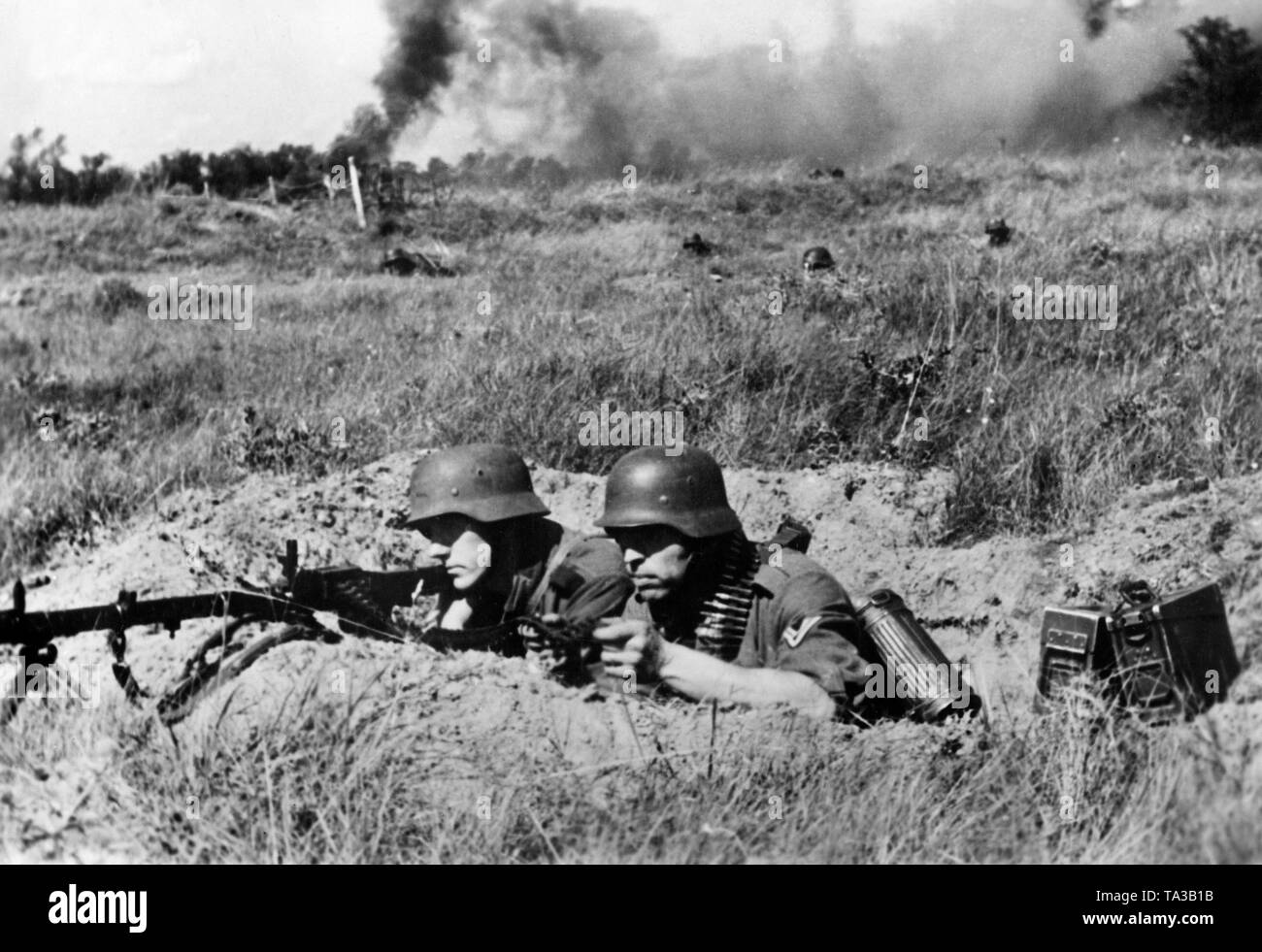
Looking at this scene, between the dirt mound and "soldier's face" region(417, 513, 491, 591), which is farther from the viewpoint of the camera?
"soldier's face" region(417, 513, 491, 591)

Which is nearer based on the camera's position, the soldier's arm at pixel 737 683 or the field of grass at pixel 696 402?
the field of grass at pixel 696 402

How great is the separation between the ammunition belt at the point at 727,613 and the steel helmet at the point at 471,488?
3.30ft

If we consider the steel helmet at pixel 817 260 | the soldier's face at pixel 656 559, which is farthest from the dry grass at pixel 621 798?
the steel helmet at pixel 817 260

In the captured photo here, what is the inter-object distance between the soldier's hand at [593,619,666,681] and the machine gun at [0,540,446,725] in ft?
3.51

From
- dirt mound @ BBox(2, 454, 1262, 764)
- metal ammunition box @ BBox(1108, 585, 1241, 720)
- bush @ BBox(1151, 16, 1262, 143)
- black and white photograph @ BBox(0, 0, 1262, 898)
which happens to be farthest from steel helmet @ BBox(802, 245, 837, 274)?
metal ammunition box @ BBox(1108, 585, 1241, 720)

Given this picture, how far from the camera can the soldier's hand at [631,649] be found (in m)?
4.41

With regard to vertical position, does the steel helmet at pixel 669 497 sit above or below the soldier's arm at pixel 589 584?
above

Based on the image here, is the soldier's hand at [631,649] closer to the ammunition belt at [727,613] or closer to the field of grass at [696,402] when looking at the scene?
the ammunition belt at [727,613]

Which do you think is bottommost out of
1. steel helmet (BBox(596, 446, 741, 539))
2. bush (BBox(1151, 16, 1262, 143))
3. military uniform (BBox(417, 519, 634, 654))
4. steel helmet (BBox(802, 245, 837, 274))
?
military uniform (BBox(417, 519, 634, 654))

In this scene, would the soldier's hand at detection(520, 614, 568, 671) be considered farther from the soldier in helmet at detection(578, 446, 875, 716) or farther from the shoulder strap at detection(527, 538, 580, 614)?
the shoulder strap at detection(527, 538, 580, 614)

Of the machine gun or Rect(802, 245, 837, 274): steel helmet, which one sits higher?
Rect(802, 245, 837, 274): steel helmet

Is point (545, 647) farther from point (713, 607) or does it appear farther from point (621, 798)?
point (621, 798)

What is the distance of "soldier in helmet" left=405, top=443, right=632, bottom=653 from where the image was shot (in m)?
5.21
